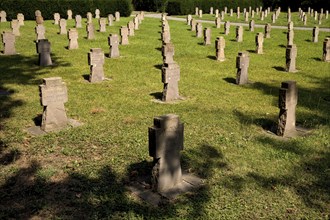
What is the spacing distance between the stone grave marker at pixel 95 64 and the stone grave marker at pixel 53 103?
4499mm

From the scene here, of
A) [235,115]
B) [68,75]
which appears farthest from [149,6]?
[235,115]

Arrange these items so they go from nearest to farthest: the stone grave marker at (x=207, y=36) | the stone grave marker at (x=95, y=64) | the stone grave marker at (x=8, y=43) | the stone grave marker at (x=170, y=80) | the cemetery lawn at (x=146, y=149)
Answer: the cemetery lawn at (x=146, y=149) → the stone grave marker at (x=170, y=80) → the stone grave marker at (x=95, y=64) → the stone grave marker at (x=8, y=43) → the stone grave marker at (x=207, y=36)

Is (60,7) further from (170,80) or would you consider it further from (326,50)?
(170,80)

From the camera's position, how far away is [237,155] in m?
7.48

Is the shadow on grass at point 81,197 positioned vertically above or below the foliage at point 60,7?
below

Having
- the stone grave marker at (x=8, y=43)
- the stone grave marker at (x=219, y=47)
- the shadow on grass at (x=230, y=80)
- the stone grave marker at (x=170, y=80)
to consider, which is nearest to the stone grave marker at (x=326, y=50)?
the stone grave marker at (x=219, y=47)

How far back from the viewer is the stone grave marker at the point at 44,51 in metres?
15.4

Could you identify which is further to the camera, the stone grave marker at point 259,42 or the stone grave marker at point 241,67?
the stone grave marker at point 259,42

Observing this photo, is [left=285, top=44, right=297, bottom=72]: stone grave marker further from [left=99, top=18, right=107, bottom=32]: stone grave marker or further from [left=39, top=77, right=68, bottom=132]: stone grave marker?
[left=99, top=18, right=107, bottom=32]: stone grave marker

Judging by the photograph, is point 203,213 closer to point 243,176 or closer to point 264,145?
point 243,176

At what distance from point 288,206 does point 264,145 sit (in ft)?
7.89

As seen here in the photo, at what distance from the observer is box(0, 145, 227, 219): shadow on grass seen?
541cm

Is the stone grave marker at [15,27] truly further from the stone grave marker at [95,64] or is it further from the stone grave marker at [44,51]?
the stone grave marker at [95,64]

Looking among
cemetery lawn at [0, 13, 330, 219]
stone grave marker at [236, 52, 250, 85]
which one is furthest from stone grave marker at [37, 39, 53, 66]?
stone grave marker at [236, 52, 250, 85]
